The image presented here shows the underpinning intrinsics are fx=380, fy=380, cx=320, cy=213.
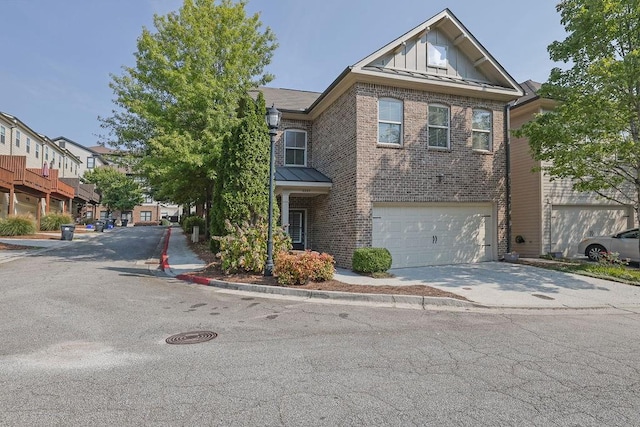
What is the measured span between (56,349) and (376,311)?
4.96 metres

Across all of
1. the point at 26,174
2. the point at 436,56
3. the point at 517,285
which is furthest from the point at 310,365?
the point at 26,174

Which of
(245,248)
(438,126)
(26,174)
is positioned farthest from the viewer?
(26,174)

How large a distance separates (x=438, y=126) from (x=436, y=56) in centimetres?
257

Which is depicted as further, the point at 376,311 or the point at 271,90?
the point at 271,90

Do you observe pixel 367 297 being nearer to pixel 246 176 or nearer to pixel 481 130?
pixel 246 176

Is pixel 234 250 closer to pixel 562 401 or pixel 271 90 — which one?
pixel 562 401

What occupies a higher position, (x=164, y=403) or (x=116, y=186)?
(x=116, y=186)

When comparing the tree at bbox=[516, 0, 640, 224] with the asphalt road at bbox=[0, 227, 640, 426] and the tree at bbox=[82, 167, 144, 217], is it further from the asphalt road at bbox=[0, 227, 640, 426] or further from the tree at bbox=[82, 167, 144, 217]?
the tree at bbox=[82, 167, 144, 217]

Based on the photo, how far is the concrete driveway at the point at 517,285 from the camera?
8227 millimetres

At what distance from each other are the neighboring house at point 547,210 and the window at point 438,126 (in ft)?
14.3

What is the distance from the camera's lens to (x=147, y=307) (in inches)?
284

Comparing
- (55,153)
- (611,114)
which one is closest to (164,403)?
(611,114)

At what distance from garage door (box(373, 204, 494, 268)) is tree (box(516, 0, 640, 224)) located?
314cm

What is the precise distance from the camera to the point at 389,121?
1284cm
